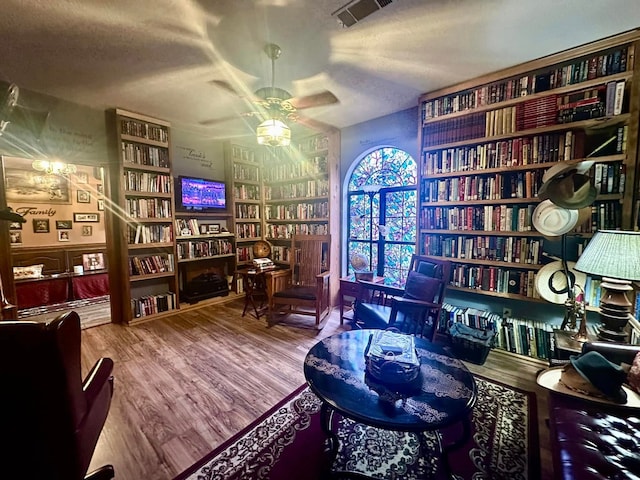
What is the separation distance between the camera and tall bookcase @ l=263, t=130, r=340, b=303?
3.74 m

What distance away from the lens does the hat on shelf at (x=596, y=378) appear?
4.08 ft

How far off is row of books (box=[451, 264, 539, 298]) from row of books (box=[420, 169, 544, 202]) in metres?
0.70

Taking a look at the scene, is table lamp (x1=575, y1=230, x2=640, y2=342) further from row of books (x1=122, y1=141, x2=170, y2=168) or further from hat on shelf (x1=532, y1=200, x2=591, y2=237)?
row of books (x1=122, y1=141, x2=170, y2=168)

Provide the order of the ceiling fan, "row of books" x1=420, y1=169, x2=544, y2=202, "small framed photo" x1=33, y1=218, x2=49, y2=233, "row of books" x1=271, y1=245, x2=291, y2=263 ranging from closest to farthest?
the ceiling fan < "row of books" x1=420, y1=169, x2=544, y2=202 < "row of books" x1=271, y1=245, x2=291, y2=263 < "small framed photo" x1=33, y1=218, x2=49, y2=233

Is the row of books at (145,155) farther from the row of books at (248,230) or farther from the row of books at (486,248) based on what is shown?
the row of books at (486,248)

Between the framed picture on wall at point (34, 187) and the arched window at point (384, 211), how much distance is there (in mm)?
5457

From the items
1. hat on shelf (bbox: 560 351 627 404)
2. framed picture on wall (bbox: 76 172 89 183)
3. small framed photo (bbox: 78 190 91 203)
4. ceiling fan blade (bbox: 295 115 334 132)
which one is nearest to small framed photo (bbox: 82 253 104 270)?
small framed photo (bbox: 78 190 91 203)

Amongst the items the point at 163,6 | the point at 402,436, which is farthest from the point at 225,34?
the point at 402,436

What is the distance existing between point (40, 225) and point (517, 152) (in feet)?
23.7

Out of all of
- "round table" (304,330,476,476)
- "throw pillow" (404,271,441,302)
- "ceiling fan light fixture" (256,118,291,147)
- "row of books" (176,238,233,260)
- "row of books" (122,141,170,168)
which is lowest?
"round table" (304,330,476,476)

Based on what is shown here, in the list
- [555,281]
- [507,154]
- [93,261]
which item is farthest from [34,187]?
[555,281]

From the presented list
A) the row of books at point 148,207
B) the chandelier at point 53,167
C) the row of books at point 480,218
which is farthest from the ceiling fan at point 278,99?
the chandelier at point 53,167

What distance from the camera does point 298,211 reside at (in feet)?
13.9

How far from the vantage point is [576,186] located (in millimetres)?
1949
